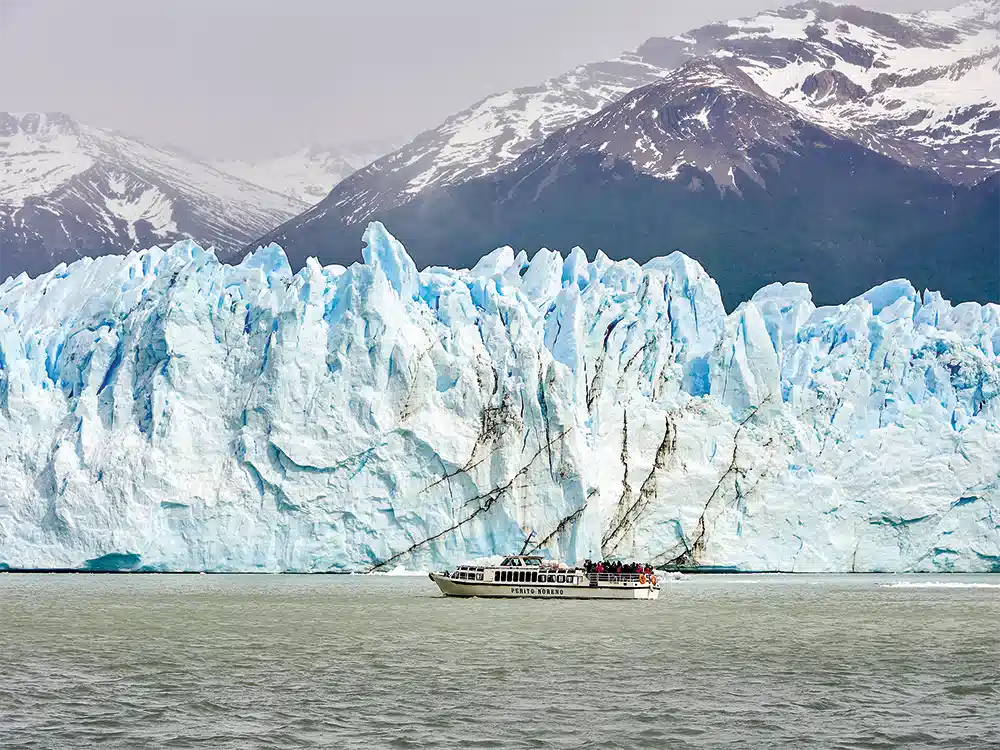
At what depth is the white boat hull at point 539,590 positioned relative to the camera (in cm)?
3997

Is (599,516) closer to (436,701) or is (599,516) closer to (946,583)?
(946,583)

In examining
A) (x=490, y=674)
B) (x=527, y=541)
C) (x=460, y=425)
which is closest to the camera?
(x=490, y=674)

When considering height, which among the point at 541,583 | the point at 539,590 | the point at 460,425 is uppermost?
the point at 460,425

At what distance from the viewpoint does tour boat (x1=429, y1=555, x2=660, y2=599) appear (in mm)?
40062

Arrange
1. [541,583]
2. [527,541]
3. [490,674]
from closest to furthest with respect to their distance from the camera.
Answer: [490,674] → [541,583] → [527,541]

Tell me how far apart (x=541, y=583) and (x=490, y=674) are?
70.4ft

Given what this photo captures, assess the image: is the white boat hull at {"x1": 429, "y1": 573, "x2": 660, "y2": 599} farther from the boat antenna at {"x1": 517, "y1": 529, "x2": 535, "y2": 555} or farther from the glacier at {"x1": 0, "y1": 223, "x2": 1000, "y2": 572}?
the glacier at {"x1": 0, "y1": 223, "x2": 1000, "y2": 572}

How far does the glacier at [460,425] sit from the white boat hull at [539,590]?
4574mm

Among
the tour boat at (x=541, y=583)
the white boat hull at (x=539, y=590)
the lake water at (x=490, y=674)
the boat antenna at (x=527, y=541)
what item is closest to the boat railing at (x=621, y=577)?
the tour boat at (x=541, y=583)

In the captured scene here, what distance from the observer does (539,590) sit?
40.7 m

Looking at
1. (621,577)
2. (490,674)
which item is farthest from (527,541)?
(490,674)

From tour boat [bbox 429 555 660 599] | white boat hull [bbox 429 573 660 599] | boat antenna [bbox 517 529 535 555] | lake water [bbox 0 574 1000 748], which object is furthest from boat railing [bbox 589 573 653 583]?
lake water [bbox 0 574 1000 748]

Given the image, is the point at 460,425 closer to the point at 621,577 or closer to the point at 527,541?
the point at 527,541

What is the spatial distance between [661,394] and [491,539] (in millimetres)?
8576
